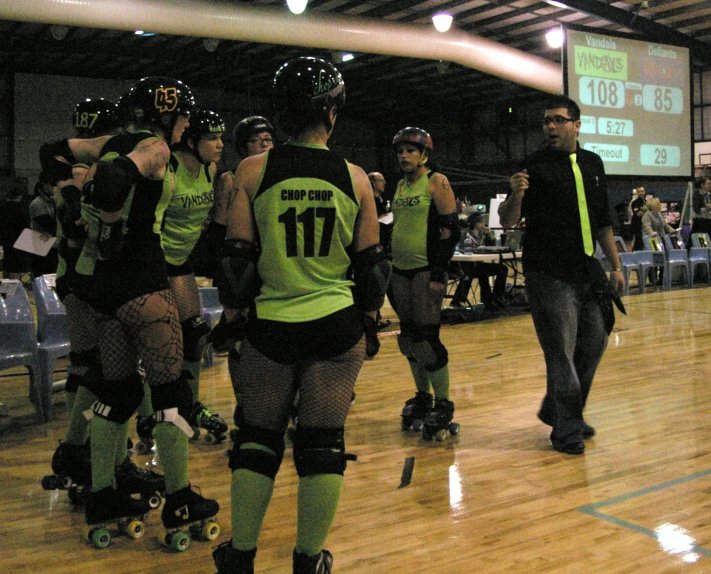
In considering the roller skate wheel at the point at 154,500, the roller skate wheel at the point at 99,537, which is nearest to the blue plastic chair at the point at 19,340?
the roller skate wheel at the point at 154,500

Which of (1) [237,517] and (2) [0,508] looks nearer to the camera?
(1) [237,517]

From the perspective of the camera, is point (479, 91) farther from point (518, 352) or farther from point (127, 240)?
point (127, 240)

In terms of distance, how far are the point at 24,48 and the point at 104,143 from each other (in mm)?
12114

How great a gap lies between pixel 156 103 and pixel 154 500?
1.25 m

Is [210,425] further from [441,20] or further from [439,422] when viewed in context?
[441,20]

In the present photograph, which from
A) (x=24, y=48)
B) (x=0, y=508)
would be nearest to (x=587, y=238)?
(x=0, y=508)

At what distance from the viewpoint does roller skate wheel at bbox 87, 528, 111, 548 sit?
211 cm

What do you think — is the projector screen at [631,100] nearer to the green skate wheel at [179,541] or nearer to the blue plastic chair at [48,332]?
the blue plastic chair at [48,332]

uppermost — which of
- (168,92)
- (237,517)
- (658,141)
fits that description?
(658,141)

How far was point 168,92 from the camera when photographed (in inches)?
80.6

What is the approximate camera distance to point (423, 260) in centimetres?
327

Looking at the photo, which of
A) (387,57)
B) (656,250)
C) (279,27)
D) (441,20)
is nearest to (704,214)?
(656,250)

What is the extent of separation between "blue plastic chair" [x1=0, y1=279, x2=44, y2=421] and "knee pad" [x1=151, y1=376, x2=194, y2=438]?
5.95 ft

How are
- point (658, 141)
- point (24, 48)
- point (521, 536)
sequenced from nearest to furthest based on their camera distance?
point (521, 536), point (658, 141), point (24, 48)
